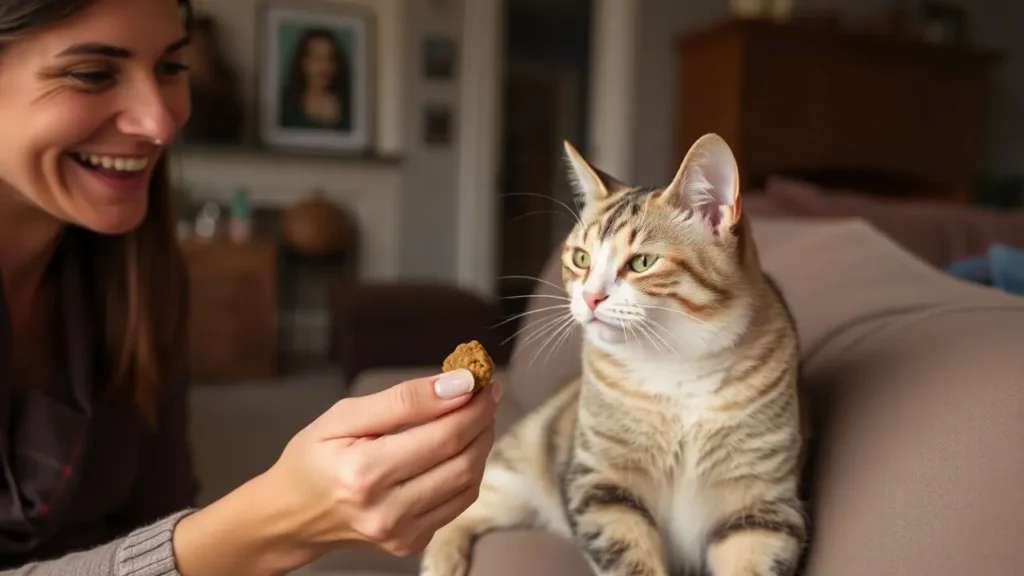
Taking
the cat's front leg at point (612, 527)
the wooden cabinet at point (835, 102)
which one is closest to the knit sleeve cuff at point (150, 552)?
the cat's front leg at point (612, 527)

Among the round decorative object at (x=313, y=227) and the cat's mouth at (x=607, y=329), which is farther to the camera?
the round decorative object at (x=313, y=227)

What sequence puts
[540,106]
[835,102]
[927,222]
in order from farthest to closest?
[540,106] < [835,102] < [927,222]

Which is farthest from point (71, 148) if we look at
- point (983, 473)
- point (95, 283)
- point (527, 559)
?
point (983, 473)

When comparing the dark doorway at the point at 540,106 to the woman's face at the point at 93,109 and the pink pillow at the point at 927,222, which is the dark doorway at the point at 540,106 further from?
the woman's face at the point at 93,109

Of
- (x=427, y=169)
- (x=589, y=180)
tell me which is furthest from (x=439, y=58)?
(x=589, y=180)

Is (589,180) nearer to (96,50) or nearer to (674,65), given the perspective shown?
(96,50)

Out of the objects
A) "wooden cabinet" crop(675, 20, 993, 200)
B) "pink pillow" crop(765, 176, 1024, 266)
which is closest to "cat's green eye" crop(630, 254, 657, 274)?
"pink pillow" crop(765, 176, 1024, 266)

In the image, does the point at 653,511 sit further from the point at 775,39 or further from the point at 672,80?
the point at 672,80
